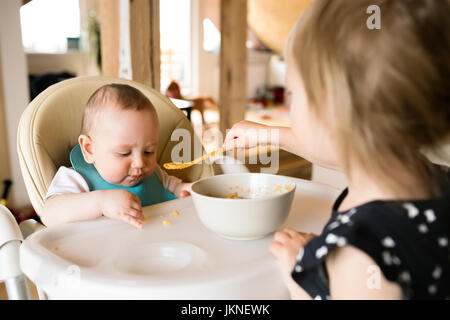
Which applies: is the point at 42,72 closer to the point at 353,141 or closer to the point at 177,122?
the point at 177,122

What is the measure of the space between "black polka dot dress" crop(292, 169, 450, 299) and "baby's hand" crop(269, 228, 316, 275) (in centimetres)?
3

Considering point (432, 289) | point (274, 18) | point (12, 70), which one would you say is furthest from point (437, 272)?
point (274, 18)

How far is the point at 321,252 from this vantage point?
1.89ft

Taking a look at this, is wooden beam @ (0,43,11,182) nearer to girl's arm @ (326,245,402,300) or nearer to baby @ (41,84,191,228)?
baby @ (41,84,191,228)

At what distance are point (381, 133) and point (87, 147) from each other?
69cm

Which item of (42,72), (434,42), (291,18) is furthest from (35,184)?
(291,18)

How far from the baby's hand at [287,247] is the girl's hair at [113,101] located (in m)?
0.46

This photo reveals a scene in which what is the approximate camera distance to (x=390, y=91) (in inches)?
20.9

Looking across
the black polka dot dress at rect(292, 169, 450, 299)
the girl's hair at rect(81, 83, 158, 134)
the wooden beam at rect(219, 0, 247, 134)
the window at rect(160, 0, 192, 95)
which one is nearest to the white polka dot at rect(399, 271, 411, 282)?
the black polka dot dress at rect(292, 169, 450, 299)

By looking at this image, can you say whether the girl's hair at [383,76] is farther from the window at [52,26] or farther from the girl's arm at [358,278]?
the window at [52,26]

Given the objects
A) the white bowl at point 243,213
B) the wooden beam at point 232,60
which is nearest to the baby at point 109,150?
the white bowl at point 243,213

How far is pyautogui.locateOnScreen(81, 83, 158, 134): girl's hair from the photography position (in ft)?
3.17

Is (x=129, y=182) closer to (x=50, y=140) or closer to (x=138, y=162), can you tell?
(x=138, y=162)
